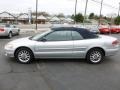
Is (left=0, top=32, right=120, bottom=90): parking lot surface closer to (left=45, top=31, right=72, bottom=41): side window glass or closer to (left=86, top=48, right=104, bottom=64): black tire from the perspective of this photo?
(left=86, top=48, right=104, bottom=64): black tire

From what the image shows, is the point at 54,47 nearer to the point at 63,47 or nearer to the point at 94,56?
the point at 63,47

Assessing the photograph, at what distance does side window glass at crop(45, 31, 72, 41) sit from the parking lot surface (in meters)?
0.90

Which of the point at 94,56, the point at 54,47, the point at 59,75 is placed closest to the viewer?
the point at 59,75

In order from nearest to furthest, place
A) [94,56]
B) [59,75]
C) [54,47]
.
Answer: [59,75], [54,47], [94,56]

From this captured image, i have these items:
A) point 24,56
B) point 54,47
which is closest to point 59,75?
A: point 54,47

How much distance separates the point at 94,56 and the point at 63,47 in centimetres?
128

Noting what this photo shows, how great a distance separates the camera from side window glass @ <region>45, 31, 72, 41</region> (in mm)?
7672

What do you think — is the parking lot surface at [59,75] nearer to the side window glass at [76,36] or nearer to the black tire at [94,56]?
the black tire at [94,56]

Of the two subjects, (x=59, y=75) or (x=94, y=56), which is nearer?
(x=59, y=75)

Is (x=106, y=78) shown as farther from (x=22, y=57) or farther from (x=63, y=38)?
(x=22, y=57)

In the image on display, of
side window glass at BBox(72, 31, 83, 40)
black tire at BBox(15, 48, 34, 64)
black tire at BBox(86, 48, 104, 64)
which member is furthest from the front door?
black tire at BBox(86, 48, 104, 64)

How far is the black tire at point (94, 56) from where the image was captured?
25.2 feet

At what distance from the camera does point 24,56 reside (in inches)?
297

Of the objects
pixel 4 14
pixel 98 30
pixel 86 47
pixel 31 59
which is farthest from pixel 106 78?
pixel 4 14
